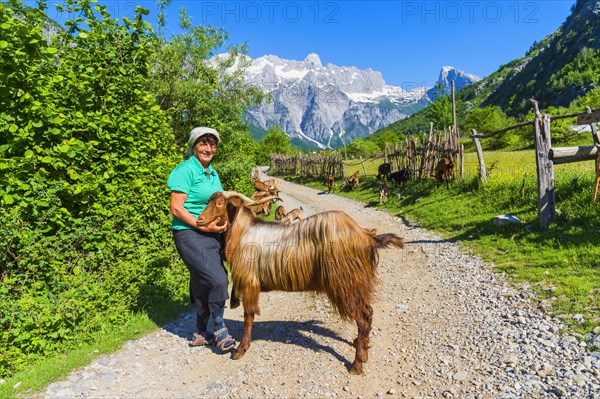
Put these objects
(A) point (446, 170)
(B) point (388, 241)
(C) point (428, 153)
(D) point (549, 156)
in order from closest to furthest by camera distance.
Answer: (B) point (388, 241), (D) point (549, 156), (A) point (446, 170), (C) point (428, 153)

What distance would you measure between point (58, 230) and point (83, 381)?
1994 millimetres

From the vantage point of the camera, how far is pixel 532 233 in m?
7.34

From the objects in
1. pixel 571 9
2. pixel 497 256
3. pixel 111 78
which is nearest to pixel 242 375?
pixel 111 78

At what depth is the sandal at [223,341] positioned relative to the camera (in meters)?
4.12

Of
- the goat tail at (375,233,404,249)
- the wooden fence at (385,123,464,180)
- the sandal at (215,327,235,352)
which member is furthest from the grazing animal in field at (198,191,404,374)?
the wooden fence at (385,123,464,180)

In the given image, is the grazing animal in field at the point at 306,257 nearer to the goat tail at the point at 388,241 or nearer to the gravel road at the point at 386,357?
the goat tail at the point at 388,241

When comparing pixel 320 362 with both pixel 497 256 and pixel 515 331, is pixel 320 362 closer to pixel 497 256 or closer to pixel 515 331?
pixel 515 331

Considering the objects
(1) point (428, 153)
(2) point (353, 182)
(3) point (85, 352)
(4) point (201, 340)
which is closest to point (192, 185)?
(4) point (201, 340)

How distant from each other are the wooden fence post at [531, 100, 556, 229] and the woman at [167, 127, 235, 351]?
24.1 ft

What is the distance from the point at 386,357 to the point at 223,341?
6.64 feet

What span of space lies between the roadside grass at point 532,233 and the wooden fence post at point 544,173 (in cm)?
22

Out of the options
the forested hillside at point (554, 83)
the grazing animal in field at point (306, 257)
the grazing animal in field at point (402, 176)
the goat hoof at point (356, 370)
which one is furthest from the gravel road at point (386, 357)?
the forested hillside at point (554, 83)

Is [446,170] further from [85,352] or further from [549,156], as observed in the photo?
[85,352]

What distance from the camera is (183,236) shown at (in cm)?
399
